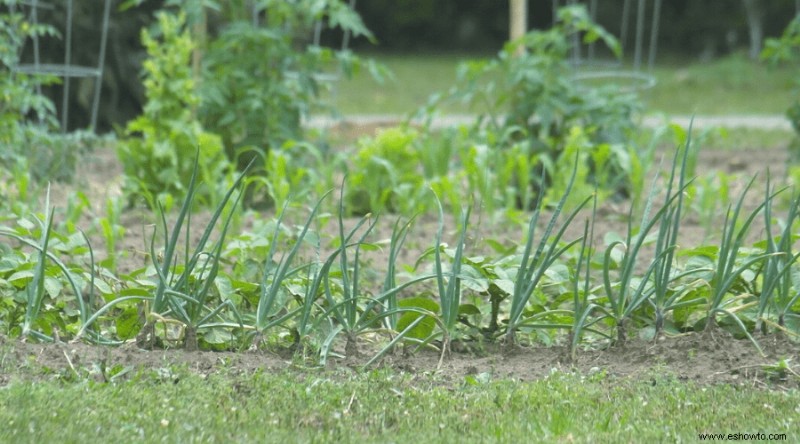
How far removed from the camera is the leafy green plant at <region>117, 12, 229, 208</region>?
19.3 ft

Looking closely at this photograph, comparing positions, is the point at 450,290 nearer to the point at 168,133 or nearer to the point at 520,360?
the point at 520,360

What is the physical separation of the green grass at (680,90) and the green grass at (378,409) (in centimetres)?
1042

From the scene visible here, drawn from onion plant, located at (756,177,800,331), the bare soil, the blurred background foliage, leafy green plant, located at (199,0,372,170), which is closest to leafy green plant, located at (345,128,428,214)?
leafy green plant, located at (199,0,372,170)

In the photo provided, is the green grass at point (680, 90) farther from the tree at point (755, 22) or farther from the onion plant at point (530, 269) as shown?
the onion plant at point (530, 269)

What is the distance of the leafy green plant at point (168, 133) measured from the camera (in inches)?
232

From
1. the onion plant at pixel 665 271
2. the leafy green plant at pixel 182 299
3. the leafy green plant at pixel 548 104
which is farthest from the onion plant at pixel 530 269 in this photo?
the leafy green plant at pixel 548 104

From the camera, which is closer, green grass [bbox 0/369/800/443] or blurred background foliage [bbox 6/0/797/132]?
green grass [bbox 0/369/800/443]

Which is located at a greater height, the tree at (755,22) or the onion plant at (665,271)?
the tree at (755,22)

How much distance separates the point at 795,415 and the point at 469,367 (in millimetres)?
876

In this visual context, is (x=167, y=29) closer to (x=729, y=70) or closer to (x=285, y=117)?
(x=285, y=117)

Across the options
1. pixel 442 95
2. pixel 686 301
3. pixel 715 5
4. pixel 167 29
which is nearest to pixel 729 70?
pixel 715 5

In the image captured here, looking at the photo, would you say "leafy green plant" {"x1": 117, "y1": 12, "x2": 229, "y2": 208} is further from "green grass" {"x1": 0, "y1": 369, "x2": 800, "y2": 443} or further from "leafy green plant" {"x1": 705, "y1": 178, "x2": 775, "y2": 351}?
"leafy green plant" {"x1": 705, "y1": 178, "x2": 775, "y2": 351}

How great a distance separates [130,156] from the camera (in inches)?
238

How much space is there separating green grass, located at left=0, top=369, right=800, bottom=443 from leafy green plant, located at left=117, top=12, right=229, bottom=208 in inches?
120
